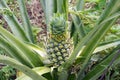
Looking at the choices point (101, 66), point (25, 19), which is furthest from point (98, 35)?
point (25, 19)

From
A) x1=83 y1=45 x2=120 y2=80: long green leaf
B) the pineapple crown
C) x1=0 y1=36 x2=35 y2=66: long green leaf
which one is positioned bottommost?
x1=83 y1=45 x2=120 y2=80: long green leaf

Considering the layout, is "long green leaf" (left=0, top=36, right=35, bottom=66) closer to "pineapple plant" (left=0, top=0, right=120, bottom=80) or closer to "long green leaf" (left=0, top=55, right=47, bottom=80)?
"pineapple plant" (left=0, top=0, right=120, bottom=80)

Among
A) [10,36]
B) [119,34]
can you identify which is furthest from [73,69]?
[10,36]

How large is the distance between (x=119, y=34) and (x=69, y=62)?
1.34 ft

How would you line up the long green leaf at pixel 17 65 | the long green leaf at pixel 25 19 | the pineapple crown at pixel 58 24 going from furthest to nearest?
the long green leaf at pixel 25 19 < the pineapple crown at pixel 58 24 < the long green leaf at pixel 17 65

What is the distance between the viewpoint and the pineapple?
1266 millimetres

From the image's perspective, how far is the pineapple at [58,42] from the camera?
1266mm

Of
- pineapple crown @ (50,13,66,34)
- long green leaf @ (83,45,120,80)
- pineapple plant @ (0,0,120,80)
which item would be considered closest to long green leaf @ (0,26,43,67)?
pineapple plant @ (0,0,120,80)

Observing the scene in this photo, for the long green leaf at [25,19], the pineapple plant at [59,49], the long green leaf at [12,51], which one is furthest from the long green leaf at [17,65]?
the long green leaf at [25,19]

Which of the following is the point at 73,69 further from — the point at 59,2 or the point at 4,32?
the point at 4,32

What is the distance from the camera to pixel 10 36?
4.00 feet

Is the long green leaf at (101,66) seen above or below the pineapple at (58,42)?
below

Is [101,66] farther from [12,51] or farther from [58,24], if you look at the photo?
[12,51]

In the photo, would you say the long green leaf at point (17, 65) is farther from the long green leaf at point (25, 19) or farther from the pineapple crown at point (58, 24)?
the long green leaf at point (25, 19)
